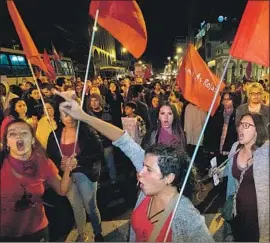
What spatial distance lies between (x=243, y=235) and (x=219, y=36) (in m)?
68.0

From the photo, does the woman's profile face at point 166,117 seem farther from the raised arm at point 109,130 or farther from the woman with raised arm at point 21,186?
the woman with raised arm at point 21,186

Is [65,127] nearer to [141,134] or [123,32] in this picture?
[123,32]

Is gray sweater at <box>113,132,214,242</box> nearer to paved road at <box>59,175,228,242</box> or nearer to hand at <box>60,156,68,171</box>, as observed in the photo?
hand at <box>60,156,68,171</box>

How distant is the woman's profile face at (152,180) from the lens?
7.97 ft

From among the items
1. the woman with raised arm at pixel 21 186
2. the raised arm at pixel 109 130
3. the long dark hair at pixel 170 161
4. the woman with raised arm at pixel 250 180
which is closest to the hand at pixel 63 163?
the woman with raised arm at pixel 21 186

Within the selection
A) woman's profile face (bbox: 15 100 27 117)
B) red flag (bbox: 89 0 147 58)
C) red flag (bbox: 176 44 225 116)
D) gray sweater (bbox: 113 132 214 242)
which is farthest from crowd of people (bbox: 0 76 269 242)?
red flag (bbox: 176 44 225 116)

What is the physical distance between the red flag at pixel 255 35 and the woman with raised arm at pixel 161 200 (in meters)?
0.93

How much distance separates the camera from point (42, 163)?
3.16 metres

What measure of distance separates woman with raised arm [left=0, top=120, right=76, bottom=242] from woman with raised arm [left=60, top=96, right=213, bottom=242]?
0.72 m

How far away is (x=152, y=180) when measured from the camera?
7.98 ft

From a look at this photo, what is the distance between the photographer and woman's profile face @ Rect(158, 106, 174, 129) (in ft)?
15.6

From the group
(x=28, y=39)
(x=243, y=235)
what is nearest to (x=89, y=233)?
(x=243, y=235)

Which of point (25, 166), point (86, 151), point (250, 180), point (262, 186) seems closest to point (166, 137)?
point (86, 151)

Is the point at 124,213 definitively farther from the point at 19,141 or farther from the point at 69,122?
the point at 19,141
